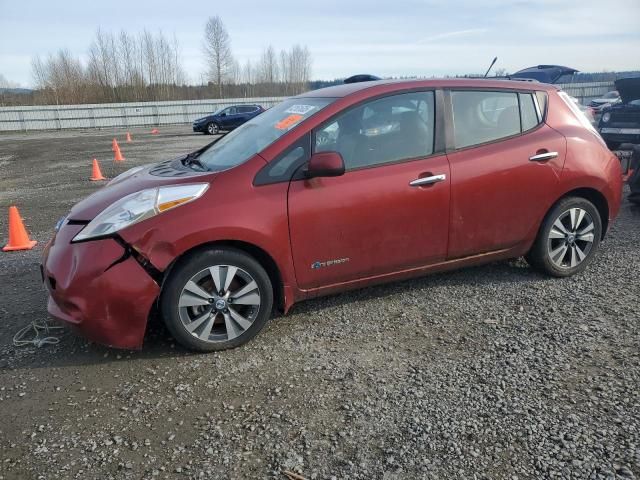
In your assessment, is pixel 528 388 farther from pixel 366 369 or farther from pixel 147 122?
pixel 147 122

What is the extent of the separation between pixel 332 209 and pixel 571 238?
240 centimetres

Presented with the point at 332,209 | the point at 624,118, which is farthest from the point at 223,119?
the point at 332,209

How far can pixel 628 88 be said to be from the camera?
1138 cm

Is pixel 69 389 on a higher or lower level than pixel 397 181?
lower

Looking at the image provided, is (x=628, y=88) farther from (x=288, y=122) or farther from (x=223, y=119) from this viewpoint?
(x=223, y=119)

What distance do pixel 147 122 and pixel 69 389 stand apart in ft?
118

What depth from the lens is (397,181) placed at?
361 cm

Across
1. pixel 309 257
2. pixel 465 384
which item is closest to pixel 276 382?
pixel 309 257

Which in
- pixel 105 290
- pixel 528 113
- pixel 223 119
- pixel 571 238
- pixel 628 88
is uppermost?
pixel 628 88

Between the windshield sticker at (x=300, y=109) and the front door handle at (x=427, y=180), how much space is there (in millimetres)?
957

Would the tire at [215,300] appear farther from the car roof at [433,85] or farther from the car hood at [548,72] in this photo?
the car hood at [548,72]

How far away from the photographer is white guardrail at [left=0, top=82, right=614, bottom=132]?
33375 millimetres

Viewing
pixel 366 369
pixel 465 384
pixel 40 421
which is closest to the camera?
pixel 40 421

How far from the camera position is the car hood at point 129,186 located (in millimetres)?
3340
